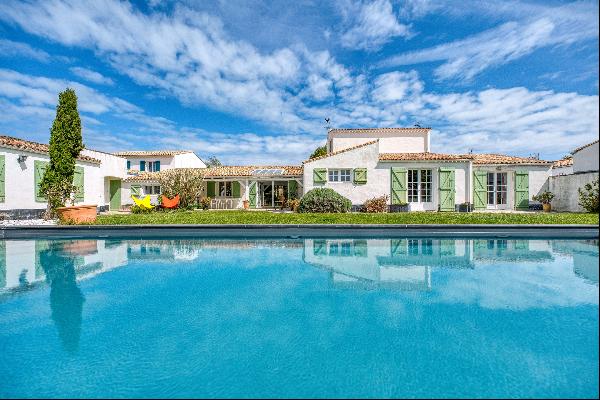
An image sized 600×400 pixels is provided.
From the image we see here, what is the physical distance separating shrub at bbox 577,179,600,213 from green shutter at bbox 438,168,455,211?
22.9 ft

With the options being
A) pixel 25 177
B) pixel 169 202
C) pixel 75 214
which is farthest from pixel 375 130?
pixel 25 177

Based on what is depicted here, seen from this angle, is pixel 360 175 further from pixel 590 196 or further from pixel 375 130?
pixel 590 196

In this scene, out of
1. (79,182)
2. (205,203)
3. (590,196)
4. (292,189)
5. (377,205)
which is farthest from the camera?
(292,189)

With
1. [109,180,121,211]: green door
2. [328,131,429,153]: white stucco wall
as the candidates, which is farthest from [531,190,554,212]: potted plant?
[109,180,121,211]: green door

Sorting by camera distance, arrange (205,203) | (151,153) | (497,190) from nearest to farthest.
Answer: (497,190), (205,203), (151,153)

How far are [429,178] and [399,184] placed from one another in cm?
219

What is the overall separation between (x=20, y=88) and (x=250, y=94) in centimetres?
1423

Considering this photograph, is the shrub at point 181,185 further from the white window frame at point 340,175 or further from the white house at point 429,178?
the white window frame at point 340,175

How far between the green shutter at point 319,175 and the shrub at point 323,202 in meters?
1.17

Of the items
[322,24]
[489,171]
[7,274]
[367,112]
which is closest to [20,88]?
[7,274]

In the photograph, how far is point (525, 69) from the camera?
46.1 feet

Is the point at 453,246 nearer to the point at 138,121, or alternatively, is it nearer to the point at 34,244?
the point at 34,244

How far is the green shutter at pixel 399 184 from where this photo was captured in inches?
717

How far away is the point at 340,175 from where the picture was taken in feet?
61.6
